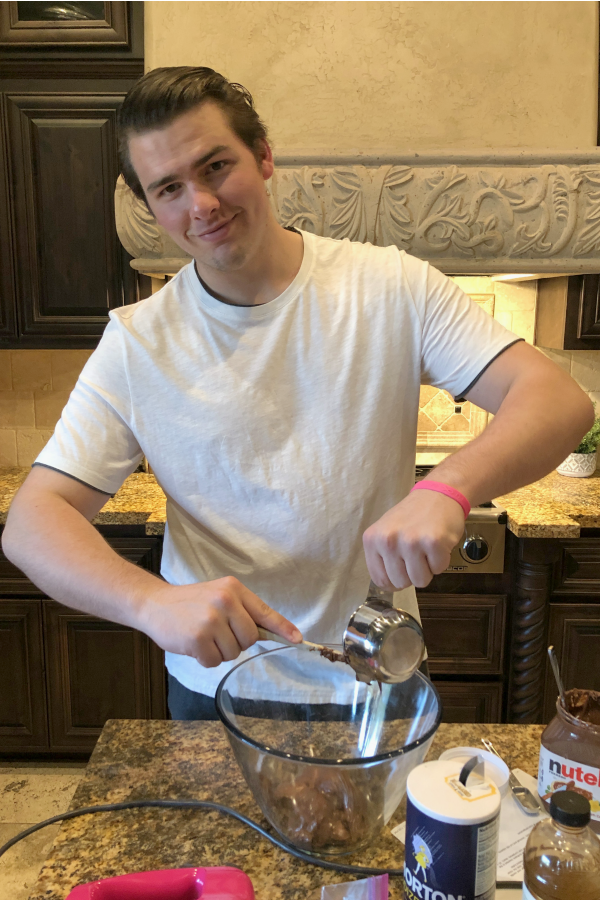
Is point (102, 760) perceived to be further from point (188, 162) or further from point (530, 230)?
point (530, 230)

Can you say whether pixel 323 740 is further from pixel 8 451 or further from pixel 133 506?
pixel 8 451

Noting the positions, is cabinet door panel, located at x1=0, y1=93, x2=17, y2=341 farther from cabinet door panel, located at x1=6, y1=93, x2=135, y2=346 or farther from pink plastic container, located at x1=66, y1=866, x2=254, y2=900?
pink plastic container, located at x1=66, y1=866, x2=254, y2=900

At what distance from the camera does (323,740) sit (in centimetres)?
86

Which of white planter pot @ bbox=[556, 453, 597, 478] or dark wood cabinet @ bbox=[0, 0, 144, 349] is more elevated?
dark wood cabinet @ bbox=[0, 0, 144, 349]

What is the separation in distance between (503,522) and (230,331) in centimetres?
128

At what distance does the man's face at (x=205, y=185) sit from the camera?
1.06 meters

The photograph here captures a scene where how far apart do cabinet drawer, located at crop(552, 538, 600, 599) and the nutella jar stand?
1434mm

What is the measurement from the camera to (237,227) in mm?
1111

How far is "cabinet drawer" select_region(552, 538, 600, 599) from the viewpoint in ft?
6.97

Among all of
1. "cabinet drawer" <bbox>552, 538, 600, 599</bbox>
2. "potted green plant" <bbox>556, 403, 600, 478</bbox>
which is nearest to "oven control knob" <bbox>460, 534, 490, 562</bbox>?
"cabinet drawer" <bbox>552, 538, 600, 599</bbox>

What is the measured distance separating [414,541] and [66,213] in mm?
2006

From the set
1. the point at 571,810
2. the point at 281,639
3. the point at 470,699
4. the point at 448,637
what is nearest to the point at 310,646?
the point at 281,639

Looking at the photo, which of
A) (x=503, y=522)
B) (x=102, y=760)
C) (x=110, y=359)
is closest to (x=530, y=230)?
(x=503, y=522)

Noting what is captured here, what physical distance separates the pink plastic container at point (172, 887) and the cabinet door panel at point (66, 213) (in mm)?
2042
